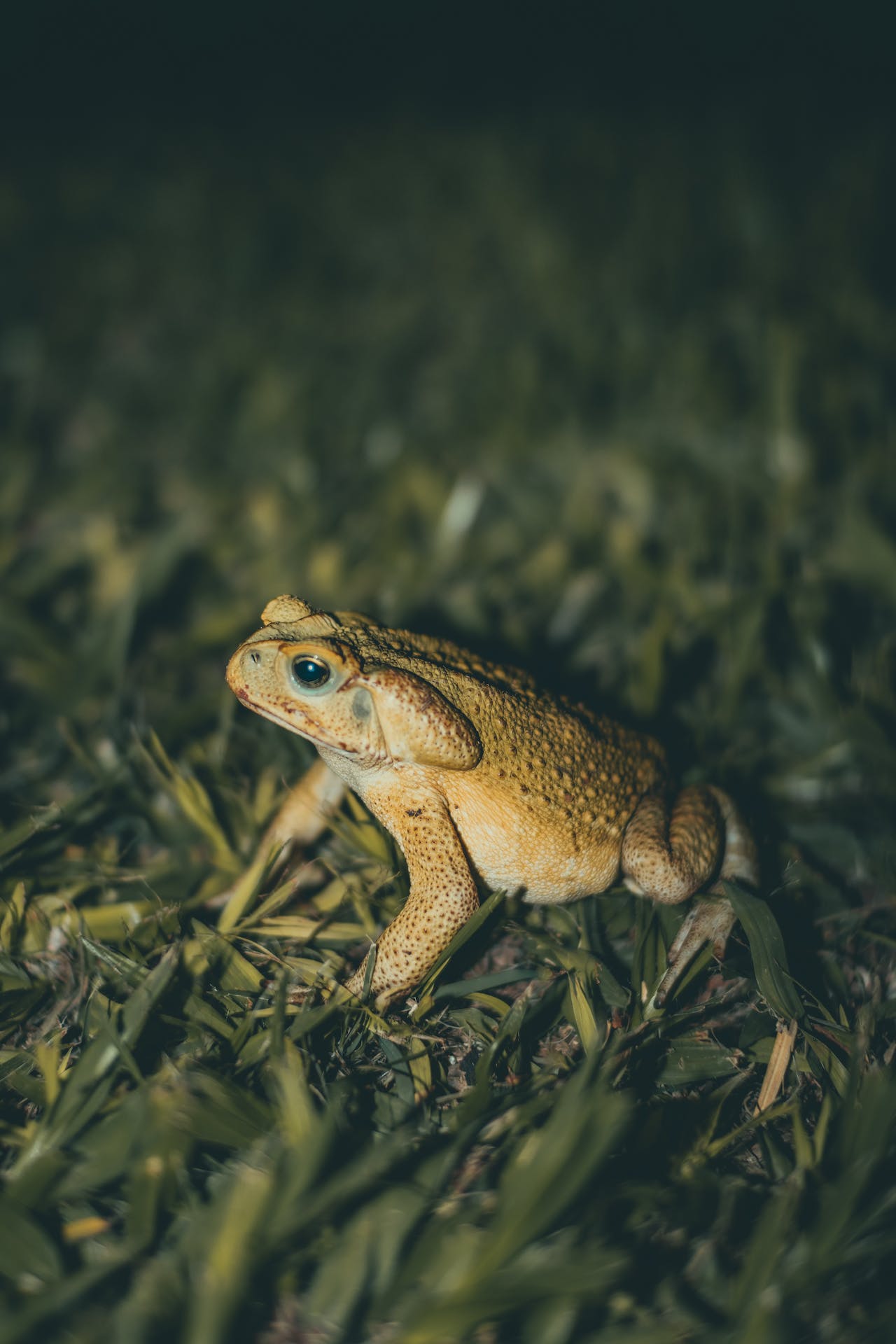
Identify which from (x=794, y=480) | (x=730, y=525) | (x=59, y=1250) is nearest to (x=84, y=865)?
(x=59, y=1250)

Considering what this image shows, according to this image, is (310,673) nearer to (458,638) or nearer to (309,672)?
(309,672)

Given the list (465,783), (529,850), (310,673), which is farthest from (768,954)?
Result: (310,673)

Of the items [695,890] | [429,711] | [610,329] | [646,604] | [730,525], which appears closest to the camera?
[429,711]

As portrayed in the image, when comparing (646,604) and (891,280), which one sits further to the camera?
(891,280)

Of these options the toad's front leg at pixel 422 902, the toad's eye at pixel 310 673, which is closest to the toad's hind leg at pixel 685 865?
the toad's front leg at pixel 422 902

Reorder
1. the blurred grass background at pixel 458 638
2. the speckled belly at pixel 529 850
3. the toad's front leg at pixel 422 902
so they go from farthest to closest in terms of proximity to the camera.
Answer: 1. the speckled belly at pixel 529 850
2. the toad's front leg at pixel 422 902
3. the blurred grass background at pixel 458 638

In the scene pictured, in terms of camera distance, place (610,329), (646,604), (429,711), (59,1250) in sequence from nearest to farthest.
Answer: (59,1250), (429,711), (646,604), (610,329)

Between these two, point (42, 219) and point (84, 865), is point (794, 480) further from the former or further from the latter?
point (42, 219)

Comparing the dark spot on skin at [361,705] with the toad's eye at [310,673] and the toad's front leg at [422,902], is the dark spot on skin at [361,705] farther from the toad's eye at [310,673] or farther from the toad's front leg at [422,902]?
the toad's front leg at [422,902]

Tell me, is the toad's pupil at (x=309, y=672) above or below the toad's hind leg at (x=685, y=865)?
above
